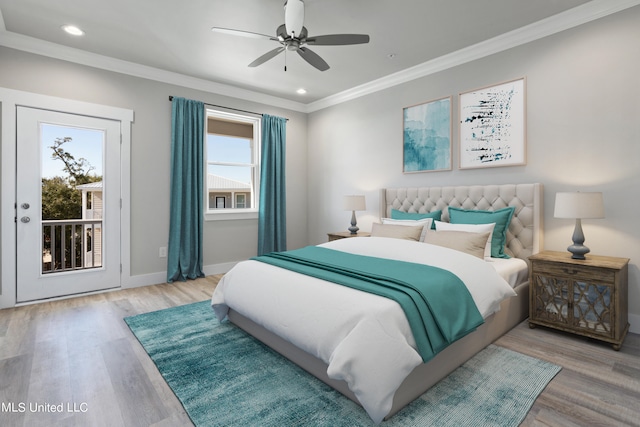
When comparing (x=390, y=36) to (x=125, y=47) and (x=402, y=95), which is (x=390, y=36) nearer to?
(x=402, y=95)

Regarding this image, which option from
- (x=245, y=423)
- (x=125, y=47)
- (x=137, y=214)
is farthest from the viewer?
(x=137, y=214)

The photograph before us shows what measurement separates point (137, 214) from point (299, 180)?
263 cm

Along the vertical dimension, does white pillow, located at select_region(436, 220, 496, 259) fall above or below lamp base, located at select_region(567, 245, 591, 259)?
above

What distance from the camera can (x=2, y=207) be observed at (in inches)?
132

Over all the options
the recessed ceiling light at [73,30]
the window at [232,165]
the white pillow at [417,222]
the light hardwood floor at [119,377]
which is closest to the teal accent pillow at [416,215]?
the white pillow at [417,222]

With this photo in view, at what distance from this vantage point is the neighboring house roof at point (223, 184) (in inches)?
196

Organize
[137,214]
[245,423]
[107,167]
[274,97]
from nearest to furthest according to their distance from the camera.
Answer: [245,423], [107,167], [137,214], [274,97]

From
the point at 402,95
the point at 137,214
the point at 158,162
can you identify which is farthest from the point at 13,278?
the point at 402,95

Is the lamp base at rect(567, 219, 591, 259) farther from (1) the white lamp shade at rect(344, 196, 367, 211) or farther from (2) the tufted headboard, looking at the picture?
(1) the white lamp shade at rect(344, 196, 367, 211)

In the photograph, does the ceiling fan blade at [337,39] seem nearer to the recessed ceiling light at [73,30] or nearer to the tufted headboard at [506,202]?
the tufted headboard at [506,202]

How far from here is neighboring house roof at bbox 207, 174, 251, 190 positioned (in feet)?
16.3

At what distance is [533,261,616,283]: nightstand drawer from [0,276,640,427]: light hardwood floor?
52cm

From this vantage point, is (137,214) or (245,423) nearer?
(245,423)

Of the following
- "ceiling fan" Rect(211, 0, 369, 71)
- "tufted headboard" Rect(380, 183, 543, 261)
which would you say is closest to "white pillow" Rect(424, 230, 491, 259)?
"tufted headboard" Rect(380, 183, 543, 261)
